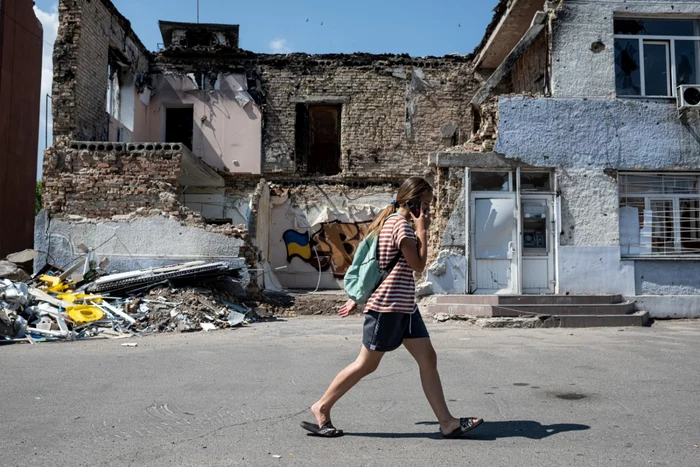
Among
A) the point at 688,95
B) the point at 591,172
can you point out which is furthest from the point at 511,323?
the point at 688,95

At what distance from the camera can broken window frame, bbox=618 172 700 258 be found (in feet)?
41.2

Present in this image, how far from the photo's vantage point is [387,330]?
3.99m

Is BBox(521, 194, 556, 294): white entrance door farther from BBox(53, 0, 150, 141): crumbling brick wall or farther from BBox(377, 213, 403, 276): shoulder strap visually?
BBox(53, 0, 150, 141): crumbling brick wall

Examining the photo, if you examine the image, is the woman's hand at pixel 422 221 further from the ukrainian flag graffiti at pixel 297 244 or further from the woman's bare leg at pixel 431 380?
the ukrainian flag graffiti at pixel 297 244

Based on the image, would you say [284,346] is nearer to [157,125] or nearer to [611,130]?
[611,130]

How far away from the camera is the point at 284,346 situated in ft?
27.6

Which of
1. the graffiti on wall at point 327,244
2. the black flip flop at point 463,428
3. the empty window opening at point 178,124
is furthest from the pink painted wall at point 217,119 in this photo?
the black flip flop at point 463,428

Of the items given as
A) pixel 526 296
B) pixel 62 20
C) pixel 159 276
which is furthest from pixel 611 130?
pixel 62 20

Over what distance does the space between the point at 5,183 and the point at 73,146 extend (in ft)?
9.04

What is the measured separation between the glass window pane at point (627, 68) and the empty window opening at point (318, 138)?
10176 mm

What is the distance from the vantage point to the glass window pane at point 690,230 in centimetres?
1255

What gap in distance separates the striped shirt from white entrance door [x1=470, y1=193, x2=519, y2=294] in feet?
29.1

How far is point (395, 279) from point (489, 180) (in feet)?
30.6

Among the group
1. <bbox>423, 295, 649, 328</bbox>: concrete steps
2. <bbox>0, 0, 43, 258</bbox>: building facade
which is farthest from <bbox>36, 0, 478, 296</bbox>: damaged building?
<bbox>423, 295, 649, 328</bbox>: concrete steps
